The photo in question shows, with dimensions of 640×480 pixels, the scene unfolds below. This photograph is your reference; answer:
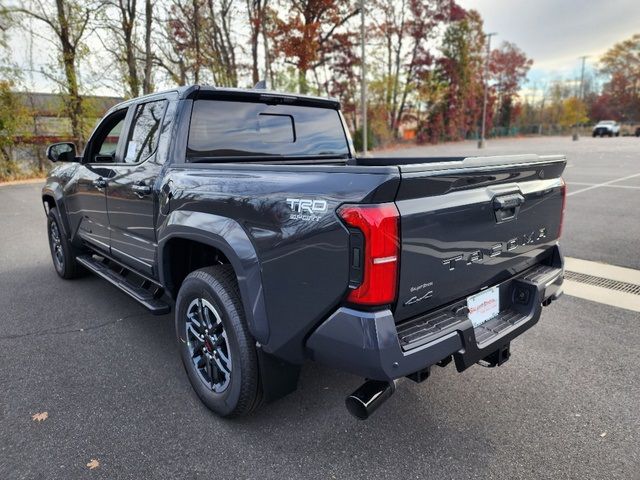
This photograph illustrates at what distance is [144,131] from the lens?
11.2 ft

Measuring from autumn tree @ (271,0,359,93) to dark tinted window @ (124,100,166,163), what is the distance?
23.9 meters

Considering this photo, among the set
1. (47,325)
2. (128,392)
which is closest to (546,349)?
(128,392)

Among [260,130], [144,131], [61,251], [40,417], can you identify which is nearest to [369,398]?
[40,417]

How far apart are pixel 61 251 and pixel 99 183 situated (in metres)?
1.87

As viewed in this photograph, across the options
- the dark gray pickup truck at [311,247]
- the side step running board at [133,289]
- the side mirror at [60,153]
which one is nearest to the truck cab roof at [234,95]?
the dark gray pickup truck at [311,247]

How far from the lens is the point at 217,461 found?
2.27 metres

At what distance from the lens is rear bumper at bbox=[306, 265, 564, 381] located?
1.79 metres

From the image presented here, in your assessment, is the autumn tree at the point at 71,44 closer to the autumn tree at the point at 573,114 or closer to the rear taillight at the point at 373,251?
the rear taillight at the point at 373,251

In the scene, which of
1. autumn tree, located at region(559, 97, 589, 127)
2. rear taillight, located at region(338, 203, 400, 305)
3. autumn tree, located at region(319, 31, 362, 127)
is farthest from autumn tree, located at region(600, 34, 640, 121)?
rear taillight, located at region(338, 203, 400, 305)

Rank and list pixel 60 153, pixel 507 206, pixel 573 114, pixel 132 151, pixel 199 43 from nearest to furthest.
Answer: pixel 507 206 → pixel 132 151 → pixel 60 153 → pixel 199 43 → pixel 573 114

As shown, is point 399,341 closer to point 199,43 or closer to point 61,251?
point 61,251

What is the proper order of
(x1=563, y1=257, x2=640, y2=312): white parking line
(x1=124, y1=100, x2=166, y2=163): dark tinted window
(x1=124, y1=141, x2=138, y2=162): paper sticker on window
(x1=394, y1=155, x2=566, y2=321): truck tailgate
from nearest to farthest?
(x1=394, y1=155, x2=566, y2=321): truck tailgate < (x1=124, y1=100, x2=166, y2=163): dark tinted window < (x1=124, y1=141, x2=138, y2=162): paper sticker on window < (x1=563, y1=257, x2=640, y2=312): white parking line

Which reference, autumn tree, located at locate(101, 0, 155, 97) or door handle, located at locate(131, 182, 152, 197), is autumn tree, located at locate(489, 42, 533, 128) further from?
door handle, located at locate(131, 182, 152, 197)

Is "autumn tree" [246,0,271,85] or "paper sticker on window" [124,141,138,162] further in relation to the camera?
"autumn tree" [246,0,271,85]
